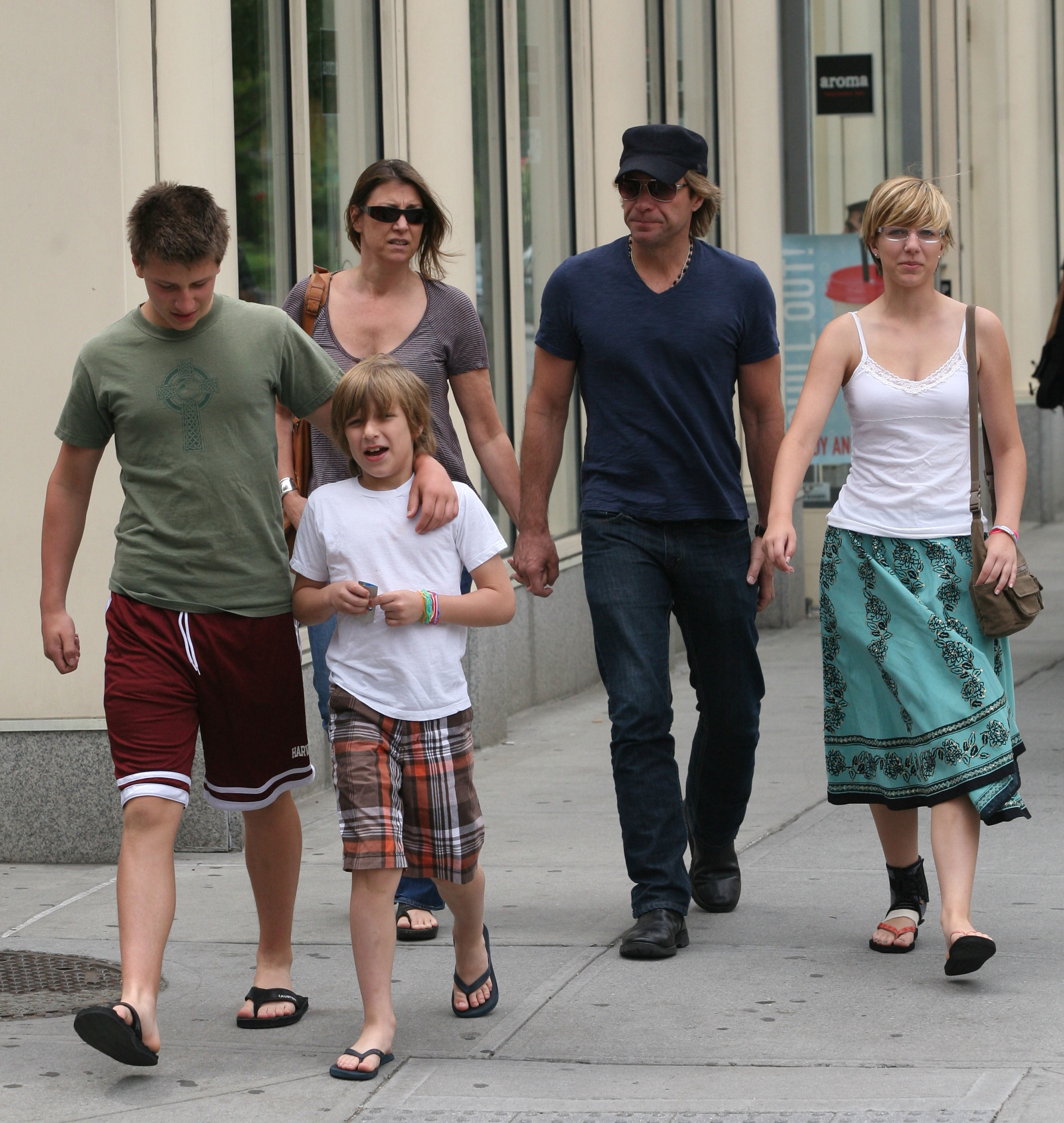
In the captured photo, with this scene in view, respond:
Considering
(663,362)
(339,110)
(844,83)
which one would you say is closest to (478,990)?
(663,362)

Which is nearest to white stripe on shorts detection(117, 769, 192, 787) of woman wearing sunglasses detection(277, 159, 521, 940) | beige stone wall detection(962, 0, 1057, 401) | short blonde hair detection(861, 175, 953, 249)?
woman wearing sunglasses detection(277, 159, 521, 940)

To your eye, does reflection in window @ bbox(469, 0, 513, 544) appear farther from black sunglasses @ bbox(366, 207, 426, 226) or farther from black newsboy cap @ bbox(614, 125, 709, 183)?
black newsboy cap @ bbox(614, 125, 709, 183)

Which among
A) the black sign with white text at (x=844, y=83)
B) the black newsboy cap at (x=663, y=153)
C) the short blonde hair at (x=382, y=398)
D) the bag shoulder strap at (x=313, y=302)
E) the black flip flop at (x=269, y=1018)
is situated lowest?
the black flip flop at (x=269, y=1018)

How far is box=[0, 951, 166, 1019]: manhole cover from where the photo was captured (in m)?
4.77

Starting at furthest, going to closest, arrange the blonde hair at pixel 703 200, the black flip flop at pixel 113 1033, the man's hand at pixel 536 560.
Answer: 1. the man's hand at pixel 536 560
2. the blonde hair at pixel 703 200
3. the black flip flop at pixel 113 1033

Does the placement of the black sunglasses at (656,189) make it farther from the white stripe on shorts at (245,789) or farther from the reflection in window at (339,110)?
the reflection in window at (339,110)

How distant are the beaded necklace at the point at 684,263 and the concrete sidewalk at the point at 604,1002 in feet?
5.42

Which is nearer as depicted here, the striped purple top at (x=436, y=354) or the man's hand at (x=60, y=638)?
the man's hand at (x=60, y=638)

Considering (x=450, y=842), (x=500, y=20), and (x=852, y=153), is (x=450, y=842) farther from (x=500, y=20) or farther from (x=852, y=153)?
(x=852, y=153)

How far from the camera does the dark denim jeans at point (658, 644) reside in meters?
5.09

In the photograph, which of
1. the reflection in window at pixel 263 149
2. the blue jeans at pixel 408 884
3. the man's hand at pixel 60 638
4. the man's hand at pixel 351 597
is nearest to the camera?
the man's hand at pixel 351 597

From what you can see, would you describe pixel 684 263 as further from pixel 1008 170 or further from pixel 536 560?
pixel 1008 170

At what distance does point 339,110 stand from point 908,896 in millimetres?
4085

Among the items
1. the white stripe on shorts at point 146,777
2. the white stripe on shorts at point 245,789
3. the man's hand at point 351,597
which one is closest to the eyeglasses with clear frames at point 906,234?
the man's hand at point 351,597
